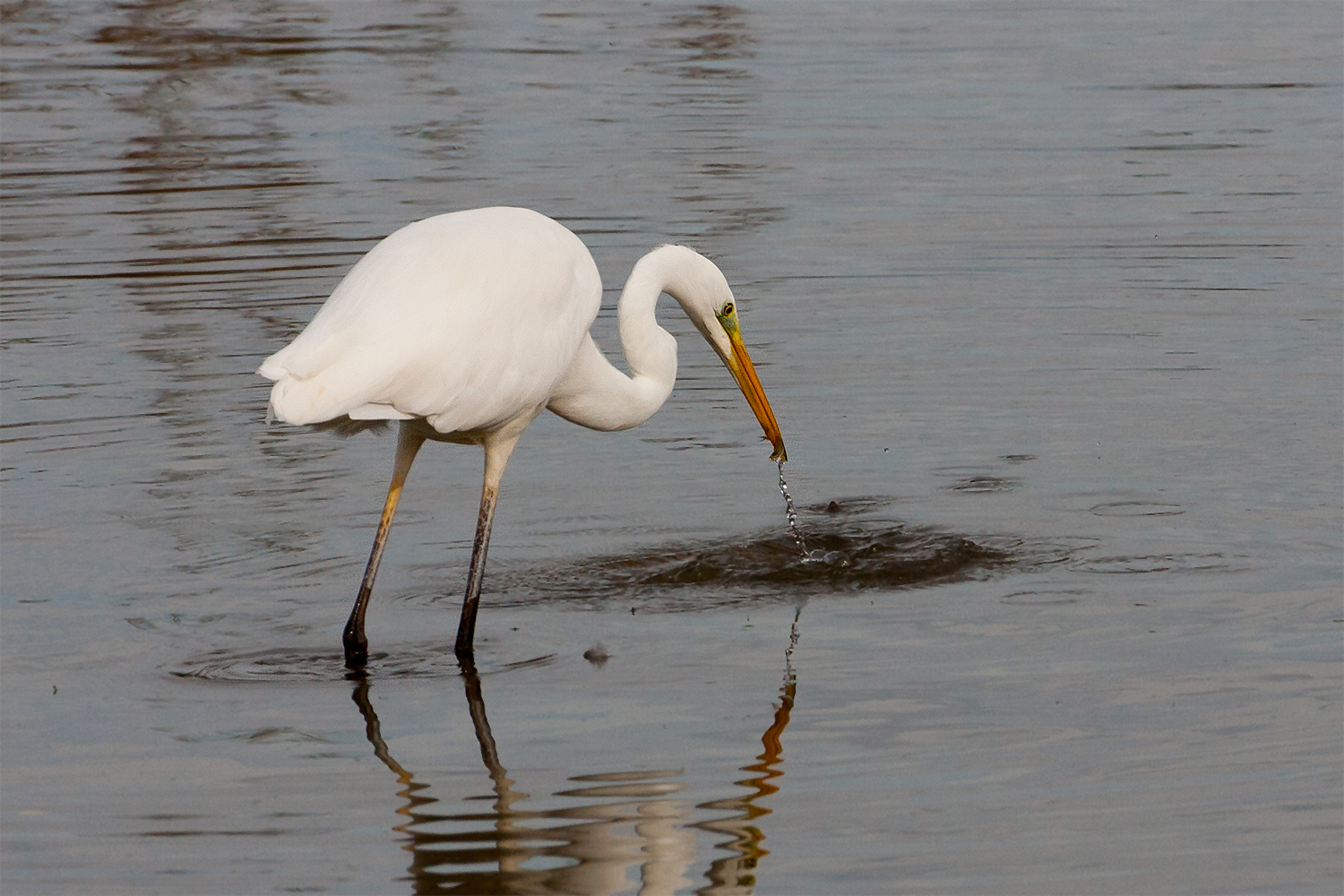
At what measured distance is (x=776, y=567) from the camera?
8125 mm

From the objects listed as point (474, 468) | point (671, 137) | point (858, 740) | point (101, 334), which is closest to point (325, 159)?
point (671, 137)

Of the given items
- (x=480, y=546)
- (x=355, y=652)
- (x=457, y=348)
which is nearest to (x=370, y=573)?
(x=355, y=652)

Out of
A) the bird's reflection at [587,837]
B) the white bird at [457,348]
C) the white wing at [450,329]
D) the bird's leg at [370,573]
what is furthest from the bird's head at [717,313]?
the bird's reflection at [587,837]

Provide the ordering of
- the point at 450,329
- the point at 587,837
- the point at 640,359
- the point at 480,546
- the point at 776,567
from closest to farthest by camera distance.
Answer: the point at 587,837
the point at 450,329
the point at 480,546
the point at 776,567
the point at 640,359

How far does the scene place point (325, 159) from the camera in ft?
57.0

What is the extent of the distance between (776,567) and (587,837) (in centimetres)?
267

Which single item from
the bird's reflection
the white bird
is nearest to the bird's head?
the white bird

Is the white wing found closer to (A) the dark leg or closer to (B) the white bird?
(B) the white bird

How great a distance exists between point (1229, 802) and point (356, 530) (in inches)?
162

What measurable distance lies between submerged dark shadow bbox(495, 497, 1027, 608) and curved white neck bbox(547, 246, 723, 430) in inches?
22.6

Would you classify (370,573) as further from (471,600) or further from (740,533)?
(740,533)

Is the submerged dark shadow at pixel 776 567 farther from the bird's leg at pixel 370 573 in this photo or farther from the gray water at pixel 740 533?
the bird's leg at pixel 370 573

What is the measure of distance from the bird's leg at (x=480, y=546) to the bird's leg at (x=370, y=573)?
0.30 meters

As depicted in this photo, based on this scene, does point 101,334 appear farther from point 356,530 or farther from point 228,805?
point 228,805
